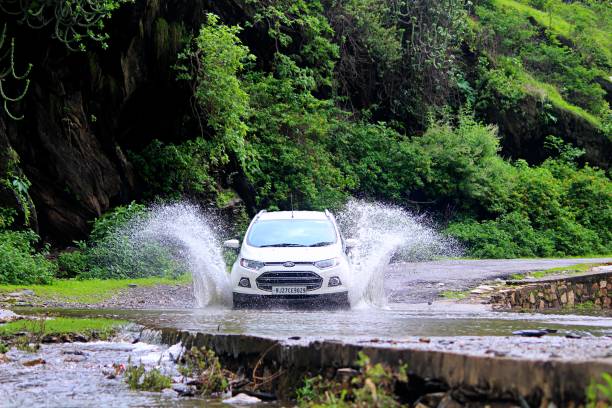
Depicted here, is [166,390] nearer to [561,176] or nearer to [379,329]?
[379,329]

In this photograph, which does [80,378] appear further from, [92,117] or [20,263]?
[92,117]

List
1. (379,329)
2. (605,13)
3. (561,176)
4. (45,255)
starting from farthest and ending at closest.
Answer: (605,13) < (561,176) < (45,255) < (379,329)

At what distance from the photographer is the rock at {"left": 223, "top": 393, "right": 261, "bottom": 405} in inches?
274

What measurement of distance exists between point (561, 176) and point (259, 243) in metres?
28.8

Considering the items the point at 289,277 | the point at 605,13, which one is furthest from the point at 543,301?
the point at 605,13

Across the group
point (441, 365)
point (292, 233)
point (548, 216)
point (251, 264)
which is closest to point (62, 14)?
point (292, 233)

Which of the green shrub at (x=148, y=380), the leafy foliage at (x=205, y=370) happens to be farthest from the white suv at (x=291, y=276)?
the green shrub at (x=148, y=380)

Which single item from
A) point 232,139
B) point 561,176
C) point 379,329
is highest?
point 561,176

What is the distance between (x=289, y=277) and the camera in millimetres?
14617

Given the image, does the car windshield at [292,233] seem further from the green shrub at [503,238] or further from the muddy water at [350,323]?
the green shrub at [503,238]

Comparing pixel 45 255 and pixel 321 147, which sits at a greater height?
pixel 321 147

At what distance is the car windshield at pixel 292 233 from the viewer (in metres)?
15.6

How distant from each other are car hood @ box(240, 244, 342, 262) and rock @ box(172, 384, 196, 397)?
711 cm

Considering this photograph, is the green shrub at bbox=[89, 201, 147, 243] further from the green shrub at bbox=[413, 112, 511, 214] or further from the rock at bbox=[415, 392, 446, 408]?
the rock at bbox=[415, 392, 446, 408]
